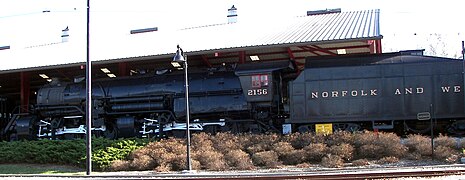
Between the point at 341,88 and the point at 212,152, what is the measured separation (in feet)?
20.4

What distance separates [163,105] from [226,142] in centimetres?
572

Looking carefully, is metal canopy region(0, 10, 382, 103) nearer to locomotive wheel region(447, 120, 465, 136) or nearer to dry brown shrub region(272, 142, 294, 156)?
locomotive wheel region(447, 120, 465, 136)

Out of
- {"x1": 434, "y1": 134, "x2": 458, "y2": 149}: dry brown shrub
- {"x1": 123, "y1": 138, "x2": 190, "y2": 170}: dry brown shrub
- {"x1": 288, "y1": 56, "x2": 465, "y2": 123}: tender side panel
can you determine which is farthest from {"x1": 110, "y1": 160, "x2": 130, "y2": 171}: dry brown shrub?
{"x1": 434, "y1": 134, "x2": 458, "y2": 149}: dry brown shrub

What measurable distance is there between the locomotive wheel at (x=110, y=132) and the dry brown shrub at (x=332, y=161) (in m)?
12.9

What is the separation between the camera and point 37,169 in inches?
862

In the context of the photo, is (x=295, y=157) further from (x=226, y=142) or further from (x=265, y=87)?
(x=265, y=87)

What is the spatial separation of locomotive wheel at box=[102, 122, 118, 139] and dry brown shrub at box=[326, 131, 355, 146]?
12.4 meters

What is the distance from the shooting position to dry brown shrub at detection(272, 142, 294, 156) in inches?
791

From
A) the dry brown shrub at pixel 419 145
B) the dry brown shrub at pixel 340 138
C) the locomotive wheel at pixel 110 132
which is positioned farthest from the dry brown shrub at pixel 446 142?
the locomotive wheel at pixel 110 132

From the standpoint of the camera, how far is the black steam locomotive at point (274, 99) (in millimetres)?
21094

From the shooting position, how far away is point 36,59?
111ft

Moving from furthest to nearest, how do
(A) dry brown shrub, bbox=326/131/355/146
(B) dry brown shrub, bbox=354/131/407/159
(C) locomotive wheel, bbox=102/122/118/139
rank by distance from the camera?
(C) locomotive wheel, bbox=102/122/118/139
(A) dry brown shrub, bbox=326/131/355/146
(B) dry brown shrub, bbox=354/131/407/159

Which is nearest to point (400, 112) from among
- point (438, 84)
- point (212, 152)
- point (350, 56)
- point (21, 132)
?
point (438, 84)

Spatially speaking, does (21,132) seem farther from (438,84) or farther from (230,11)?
(438,84)
